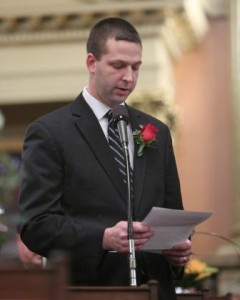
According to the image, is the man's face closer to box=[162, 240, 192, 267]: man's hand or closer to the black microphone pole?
the black microphone pole

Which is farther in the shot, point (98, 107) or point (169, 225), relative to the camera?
point (98, 107)

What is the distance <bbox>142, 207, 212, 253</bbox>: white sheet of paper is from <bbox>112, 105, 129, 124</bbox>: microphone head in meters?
0.32

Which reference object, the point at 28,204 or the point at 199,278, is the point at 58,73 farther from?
the point at 28,204

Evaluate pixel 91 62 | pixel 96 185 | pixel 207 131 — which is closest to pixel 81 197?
pixel 96 185

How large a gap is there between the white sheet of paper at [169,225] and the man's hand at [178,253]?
21 mm

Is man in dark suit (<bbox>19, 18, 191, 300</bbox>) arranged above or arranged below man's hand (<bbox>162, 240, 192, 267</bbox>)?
above

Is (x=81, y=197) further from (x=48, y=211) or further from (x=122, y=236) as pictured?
(x=122, y=236)

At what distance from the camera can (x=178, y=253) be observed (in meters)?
3.67

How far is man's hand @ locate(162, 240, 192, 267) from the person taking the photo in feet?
12.0

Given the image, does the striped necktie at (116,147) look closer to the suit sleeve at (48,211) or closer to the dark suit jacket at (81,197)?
the dark suit jacket at (81,197)

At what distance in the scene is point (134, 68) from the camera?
3709mm

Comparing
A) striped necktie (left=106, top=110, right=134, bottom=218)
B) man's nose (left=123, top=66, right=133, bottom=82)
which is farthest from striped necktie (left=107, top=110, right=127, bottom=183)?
man's nose (left=123, top=66, right=133, bottom=82)

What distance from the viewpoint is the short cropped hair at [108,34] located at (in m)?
3.73

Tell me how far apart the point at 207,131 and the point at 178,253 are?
482cm
